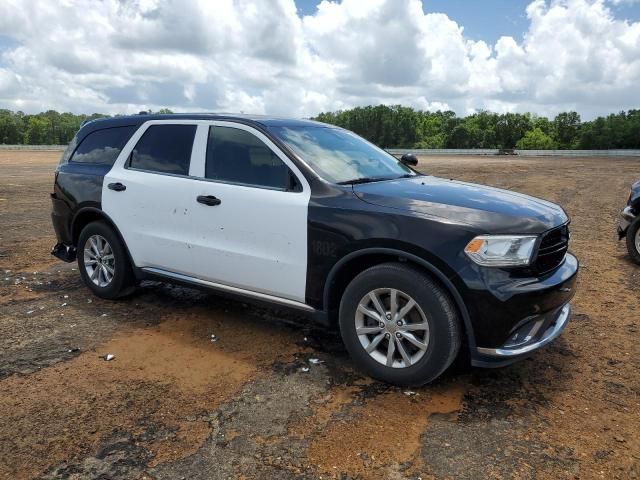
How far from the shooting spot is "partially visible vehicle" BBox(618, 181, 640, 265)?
723cm

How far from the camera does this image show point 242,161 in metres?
4.42

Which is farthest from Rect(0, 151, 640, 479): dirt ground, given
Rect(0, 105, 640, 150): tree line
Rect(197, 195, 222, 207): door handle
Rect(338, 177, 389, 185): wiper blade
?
Rect(0, 105, 640, 150): tree line

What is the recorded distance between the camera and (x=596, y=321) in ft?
16.4

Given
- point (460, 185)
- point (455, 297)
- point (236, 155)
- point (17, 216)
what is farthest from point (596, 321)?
point (17, 216)

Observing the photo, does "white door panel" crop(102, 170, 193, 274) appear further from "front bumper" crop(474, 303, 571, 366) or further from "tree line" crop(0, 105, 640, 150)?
"tree line" crop(0, 105, 640, 150)

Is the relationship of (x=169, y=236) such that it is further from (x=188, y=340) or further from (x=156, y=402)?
(x=156, y=402)

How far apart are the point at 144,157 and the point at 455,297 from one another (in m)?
3.21

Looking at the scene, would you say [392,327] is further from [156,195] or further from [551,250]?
[156,195]

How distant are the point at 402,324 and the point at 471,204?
A: 0.91 metres

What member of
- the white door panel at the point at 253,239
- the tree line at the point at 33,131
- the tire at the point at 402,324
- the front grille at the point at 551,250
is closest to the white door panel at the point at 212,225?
the white door panel at the point at 253,239

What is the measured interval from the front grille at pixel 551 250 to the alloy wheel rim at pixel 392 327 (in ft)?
2.71

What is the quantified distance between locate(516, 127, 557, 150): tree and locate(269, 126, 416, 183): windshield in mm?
106604

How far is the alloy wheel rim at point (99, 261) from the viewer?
5.45 m

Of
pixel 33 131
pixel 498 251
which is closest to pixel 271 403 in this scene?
pixel 498 251
